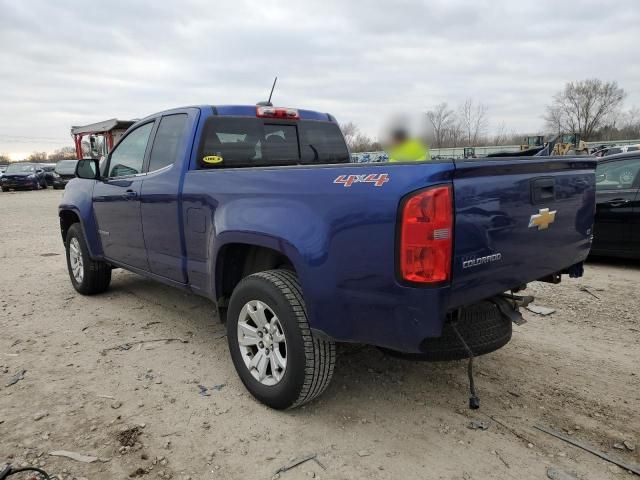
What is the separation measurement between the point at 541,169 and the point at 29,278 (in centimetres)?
650

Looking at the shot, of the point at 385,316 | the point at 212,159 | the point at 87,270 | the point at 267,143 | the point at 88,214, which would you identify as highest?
the point at 267,143

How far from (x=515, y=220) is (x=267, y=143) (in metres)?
2.25

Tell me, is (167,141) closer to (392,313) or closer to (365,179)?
(365,179)

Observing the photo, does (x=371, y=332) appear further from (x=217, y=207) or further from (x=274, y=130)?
(x=274, y=130)

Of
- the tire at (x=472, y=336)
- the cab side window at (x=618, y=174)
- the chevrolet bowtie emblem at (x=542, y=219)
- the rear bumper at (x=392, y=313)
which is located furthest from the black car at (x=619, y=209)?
the rear bumper at (x=392, y=313)

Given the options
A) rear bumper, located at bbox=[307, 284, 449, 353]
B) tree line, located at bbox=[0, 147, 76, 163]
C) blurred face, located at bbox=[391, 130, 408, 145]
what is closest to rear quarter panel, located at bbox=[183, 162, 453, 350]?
rear bumper, located at bbox=[307, 284, 449, 353]

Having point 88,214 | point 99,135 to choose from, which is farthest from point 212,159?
point 99,135

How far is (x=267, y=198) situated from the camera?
278 centimetres

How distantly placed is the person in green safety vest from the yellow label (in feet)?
4.37

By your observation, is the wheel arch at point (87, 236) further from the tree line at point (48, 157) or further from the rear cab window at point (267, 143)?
the tree line at point (48, 157)

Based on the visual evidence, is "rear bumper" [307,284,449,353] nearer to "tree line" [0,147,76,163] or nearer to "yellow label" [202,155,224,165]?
"yellow label" [202,155,224,165]

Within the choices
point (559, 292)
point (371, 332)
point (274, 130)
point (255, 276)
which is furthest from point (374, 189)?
point (559, 292)

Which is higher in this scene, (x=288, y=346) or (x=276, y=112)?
(x=276, y=112)

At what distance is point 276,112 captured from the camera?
4.04 metres
